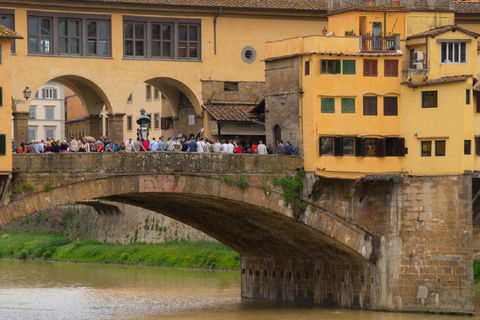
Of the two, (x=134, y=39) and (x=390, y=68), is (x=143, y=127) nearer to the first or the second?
(x=134, y=39)

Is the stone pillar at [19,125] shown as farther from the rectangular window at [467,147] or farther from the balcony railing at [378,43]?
the rectangular window at [467,147]

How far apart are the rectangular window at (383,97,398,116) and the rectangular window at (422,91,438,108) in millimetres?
1071

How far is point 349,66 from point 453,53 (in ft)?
12.8

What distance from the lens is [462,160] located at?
140 ft

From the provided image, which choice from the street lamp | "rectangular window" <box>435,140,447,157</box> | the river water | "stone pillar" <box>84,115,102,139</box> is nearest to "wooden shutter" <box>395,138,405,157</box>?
Result: "rectangular window" <box>435,140,447,157</box>

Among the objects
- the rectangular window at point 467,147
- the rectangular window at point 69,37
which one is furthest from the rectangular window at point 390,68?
the rectangular window at point 69,37

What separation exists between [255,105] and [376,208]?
31.3ft

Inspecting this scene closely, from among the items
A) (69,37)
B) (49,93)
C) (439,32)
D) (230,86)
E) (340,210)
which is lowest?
(340,210)

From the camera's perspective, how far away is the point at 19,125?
4675cm

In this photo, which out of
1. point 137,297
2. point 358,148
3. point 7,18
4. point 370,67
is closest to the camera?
point 358,148

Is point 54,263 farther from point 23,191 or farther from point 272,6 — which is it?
point 23,191

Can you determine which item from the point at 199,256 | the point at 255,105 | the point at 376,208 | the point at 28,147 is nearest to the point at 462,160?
the point at 376,208

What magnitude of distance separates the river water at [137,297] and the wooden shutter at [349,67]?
894cm

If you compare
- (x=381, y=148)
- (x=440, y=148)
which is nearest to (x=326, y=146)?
(x=381, y=148)
